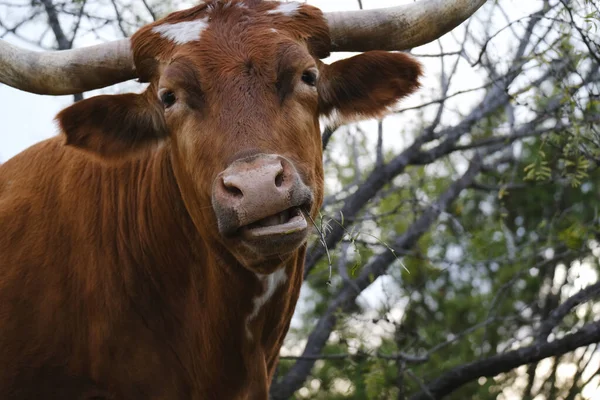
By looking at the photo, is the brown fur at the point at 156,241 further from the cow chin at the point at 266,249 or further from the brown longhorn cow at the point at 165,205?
the cow chin at the point at 266,249

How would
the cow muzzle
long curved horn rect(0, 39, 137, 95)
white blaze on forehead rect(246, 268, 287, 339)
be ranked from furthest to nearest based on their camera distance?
white blaze on forehead rect(246, 268, 287, 339) → long curved horn rect(0, 39, 137, 95) → the cow muzzle

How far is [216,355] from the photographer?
4.53 metres

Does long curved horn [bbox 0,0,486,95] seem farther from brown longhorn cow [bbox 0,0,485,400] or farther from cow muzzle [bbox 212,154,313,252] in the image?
cow muzzle [bbox 212,154,313,252]

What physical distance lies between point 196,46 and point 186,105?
0.27 m

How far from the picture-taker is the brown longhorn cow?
164 inches

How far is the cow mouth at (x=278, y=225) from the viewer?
3.64m

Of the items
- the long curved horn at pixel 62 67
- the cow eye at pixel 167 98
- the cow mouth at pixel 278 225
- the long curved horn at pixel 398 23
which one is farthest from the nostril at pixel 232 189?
the long curved horn at pixel 398 23

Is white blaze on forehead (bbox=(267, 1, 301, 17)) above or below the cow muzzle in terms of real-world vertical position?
above

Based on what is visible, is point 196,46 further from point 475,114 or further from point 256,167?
point 475,114

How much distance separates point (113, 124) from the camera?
453 cm

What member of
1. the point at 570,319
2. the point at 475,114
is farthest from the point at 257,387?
the point at 570,319

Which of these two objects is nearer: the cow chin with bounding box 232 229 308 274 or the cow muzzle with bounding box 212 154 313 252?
the cow muzzle with bounding box 212 154 313 252

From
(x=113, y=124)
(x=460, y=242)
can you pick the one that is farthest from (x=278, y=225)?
(x=460, y=242)

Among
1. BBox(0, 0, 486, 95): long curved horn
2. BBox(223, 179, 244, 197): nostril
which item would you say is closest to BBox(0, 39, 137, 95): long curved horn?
BBox(0, 0, 486, 95): long curved horn
